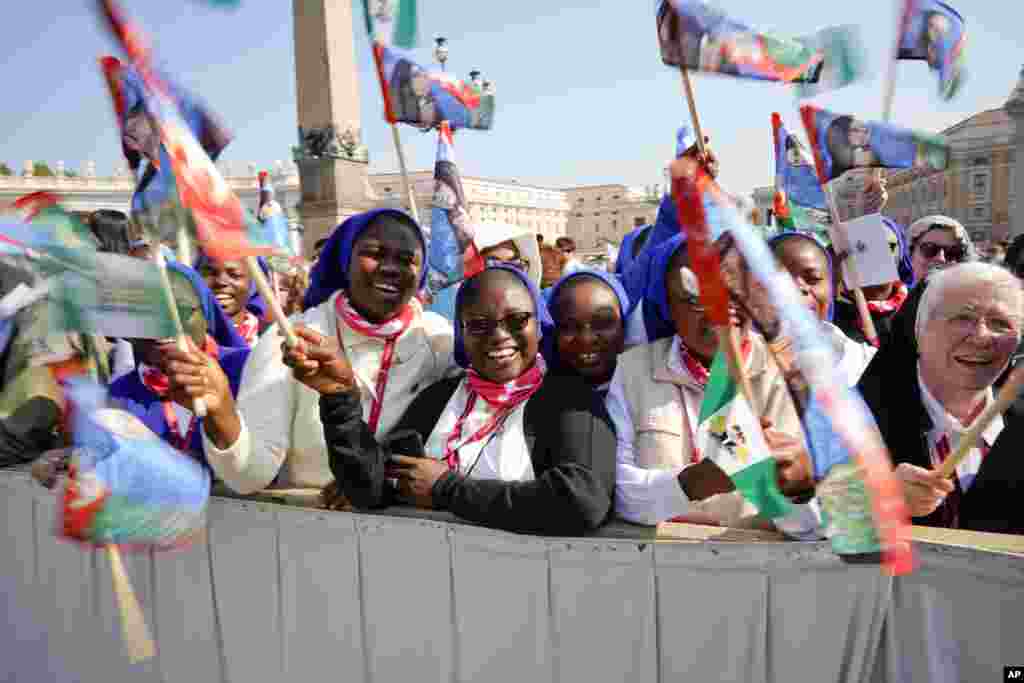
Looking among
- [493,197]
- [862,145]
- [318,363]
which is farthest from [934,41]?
[493,197]

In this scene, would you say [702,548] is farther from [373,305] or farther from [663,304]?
[373,305]

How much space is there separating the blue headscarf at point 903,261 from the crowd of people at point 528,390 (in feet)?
5.85

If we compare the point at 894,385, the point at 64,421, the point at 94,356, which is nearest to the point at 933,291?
the point at 894,385

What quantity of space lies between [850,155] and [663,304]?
1.51m

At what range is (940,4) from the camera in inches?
115

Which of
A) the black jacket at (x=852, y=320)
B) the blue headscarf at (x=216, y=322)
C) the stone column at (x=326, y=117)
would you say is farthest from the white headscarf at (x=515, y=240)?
the stone column at (x=326, y=117)

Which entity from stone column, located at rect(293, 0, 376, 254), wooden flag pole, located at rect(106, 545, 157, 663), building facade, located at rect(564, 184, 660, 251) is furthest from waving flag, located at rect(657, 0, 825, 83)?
building facade, located at rect(564, 184, 660, 251)

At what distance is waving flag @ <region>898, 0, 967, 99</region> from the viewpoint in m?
2.85

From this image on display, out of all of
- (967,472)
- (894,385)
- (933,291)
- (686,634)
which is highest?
(933,291)

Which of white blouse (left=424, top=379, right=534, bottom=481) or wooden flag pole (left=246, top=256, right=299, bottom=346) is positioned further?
white blouse (left=424, top=379, right=534, bottom=481)

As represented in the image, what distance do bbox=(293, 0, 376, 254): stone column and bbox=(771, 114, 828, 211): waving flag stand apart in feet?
34.5

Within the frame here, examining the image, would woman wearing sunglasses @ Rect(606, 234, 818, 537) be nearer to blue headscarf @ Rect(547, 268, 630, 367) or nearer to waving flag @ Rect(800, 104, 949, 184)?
blue headscarf @ Rect(547, 268, 630, 367)

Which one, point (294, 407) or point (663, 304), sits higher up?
point (663, 304)

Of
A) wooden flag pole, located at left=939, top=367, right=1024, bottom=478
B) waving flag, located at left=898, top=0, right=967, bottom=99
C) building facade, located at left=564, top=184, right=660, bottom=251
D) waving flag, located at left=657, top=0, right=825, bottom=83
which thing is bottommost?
wooden flag pole, located at left=939, top=367, right=1024, bottom=478
